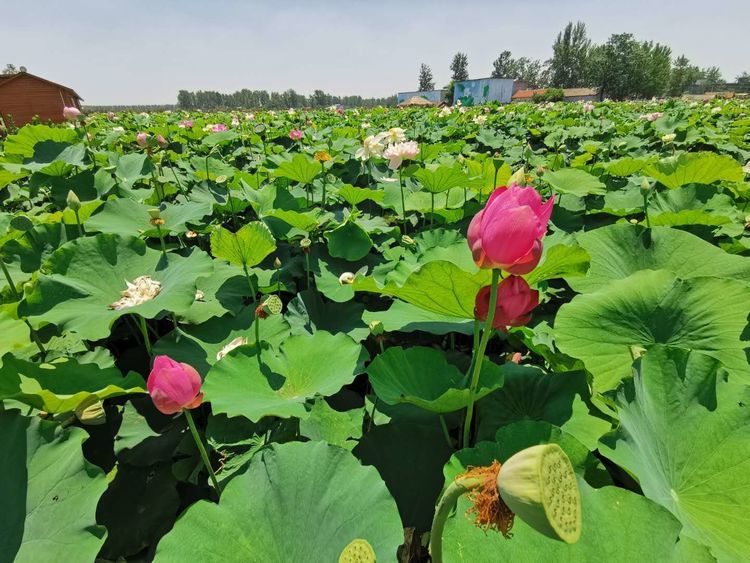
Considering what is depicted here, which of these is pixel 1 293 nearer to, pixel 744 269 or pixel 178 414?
pixel 178 414

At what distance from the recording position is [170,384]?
79 cm

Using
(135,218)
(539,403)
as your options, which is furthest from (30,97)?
(539,403)

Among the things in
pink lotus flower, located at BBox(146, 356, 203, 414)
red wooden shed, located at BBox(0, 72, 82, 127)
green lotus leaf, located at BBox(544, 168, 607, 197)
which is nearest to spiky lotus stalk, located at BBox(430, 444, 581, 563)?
pink lotus flower, located at BBox(146, 356, 203, 414)

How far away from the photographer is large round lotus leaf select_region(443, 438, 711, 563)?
20.4 inches

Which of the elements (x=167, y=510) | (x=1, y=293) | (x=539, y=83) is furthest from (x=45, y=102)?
(x=539, y=83)

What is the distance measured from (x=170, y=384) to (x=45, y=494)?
253 millimetres

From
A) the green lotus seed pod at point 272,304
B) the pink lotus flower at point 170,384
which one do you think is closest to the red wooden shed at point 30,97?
the green lotus seed pod at point 272,304

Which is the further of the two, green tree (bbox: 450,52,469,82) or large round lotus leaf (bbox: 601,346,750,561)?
green tree (bbox: 450,52,469,82)

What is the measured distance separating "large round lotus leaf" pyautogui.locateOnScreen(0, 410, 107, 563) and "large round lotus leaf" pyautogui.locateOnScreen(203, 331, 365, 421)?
0.88ft

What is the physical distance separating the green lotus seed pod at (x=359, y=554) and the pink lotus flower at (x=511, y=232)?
388 millimetres

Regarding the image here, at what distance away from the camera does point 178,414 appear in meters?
1.20

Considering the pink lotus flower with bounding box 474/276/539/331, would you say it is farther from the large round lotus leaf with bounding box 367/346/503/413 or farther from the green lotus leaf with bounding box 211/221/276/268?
the green lotus leaf with bounding box 211/221/276/268

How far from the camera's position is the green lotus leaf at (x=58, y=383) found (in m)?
0.80

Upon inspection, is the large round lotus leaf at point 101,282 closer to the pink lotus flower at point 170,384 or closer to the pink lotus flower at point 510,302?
the pink lotus flower at point 170,384
